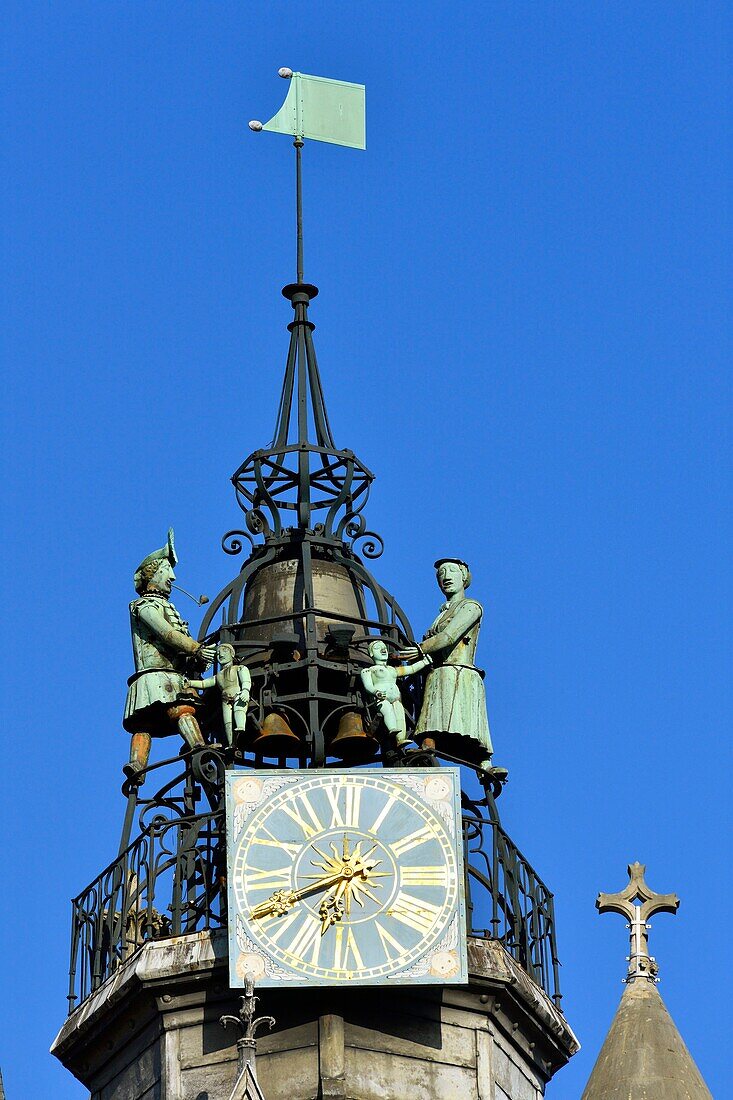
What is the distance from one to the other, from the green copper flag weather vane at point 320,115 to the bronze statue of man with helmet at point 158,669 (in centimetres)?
548

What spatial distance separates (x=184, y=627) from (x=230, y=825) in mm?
3211

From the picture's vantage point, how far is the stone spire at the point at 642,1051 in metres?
40.1

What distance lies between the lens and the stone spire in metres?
40.1

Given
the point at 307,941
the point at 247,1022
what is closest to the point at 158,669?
the point at 307,941

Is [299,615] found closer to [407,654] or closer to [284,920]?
[407,654]

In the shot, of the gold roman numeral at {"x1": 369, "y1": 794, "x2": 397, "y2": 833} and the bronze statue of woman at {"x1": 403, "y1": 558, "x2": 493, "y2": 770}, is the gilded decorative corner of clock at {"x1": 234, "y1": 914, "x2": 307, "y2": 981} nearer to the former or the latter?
the gold roman numeral at {"x1": 369, "y1": 794, "x2": 397, "y2": 833}

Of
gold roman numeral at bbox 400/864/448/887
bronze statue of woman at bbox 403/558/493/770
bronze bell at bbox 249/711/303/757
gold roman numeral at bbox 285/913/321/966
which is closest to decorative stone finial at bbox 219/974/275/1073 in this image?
gold roman numeral at bbox 285/913/321/966

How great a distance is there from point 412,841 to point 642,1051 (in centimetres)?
340

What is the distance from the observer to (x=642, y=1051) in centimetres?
4044

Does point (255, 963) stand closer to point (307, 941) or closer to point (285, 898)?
point (307, 941)

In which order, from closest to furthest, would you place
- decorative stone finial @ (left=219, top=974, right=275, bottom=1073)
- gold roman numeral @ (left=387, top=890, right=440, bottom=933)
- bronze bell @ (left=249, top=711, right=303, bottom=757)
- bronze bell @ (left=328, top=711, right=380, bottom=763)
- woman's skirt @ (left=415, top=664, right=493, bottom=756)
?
decorative stone finial @ (left=219, top=974, right=275, bottom=1073)
gold roman numeral @ (left=387, top=890, right=440, bottom=933)
bronze bell @ (left=249, top=711, right=303, bottom=757)
bronze bell @ (left=328, top=711, right=380, bottom=763)
woman's skirt @ (left=415, top=664, right=493, bottom=756)

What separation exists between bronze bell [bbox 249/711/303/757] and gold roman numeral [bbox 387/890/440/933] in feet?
8.39

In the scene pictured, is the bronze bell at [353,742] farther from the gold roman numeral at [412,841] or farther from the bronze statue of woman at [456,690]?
the gold roman numeral at [412,841]

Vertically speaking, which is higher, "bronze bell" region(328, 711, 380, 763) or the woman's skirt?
the woman's skirt
